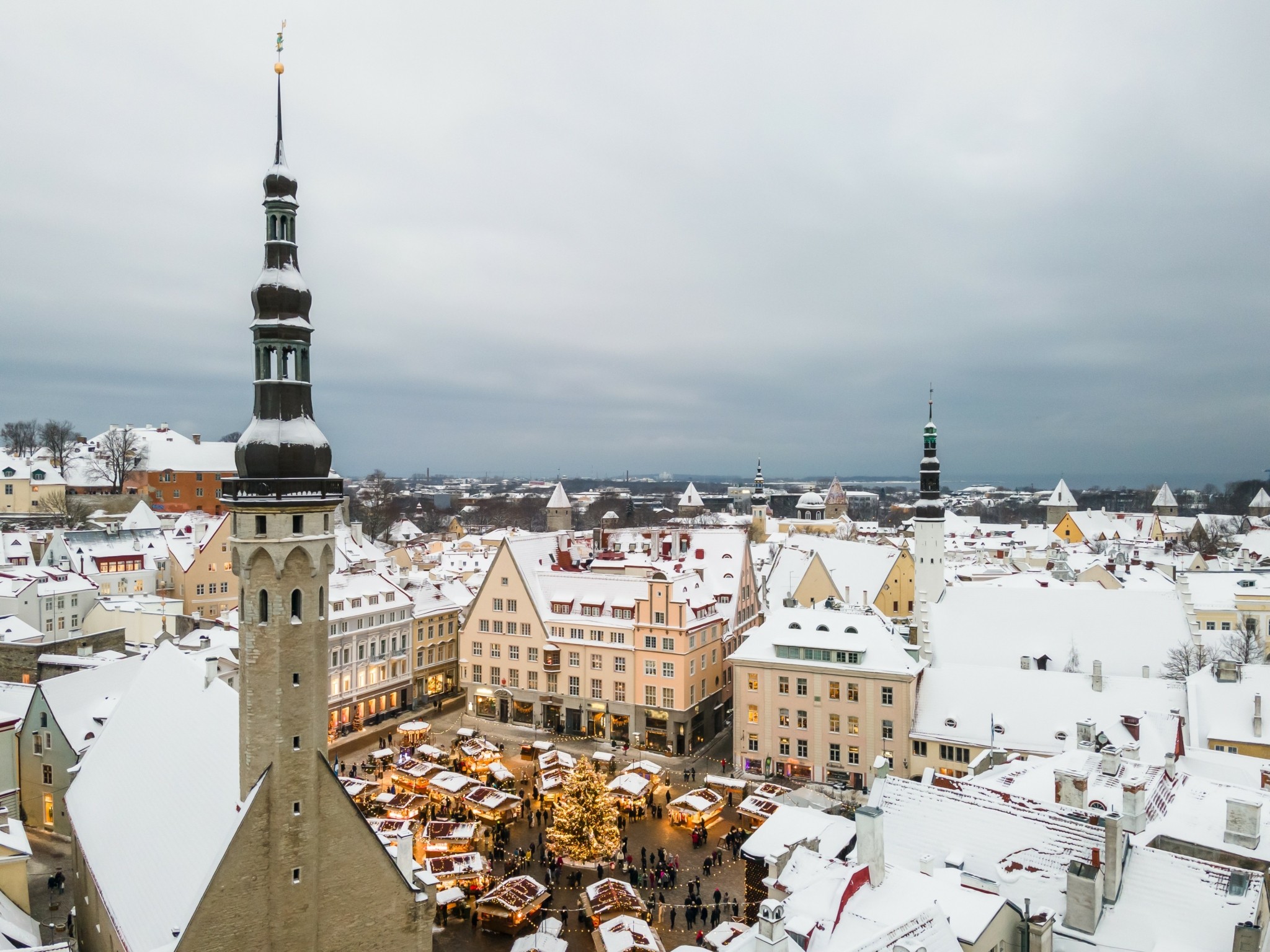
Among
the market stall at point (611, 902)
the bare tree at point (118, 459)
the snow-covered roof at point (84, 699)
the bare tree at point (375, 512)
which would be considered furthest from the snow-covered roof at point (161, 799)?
the bare tree at point (375, 512)

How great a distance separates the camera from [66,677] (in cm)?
A: 3822

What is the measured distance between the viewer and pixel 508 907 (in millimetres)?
30031

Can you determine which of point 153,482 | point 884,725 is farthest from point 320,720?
point 153,482

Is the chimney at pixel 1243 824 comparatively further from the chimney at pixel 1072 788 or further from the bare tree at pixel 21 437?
the bare tree at pixel 21 437

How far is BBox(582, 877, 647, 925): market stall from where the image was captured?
30.0 meters

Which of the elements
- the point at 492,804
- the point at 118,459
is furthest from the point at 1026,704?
the point at 118,459

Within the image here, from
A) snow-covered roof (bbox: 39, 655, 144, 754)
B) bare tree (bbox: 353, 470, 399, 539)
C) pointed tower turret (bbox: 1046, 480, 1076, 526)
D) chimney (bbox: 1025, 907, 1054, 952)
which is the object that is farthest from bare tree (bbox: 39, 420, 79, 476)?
pointed tower turret (bbox: 1046, 480, 1076, 526)

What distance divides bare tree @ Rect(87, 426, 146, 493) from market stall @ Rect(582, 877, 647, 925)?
363ft

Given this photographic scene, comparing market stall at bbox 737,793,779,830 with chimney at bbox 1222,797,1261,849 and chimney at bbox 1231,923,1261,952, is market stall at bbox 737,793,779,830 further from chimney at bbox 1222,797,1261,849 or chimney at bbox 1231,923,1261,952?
chimney at bbox 1231,923,1261,952

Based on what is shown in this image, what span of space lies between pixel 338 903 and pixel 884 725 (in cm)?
3488

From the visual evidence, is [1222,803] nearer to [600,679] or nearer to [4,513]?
[600,679]

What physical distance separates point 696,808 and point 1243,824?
23.8m

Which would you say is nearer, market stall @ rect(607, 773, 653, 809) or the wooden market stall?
the wooden market stall

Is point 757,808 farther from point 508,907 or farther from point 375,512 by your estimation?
point 375,512
